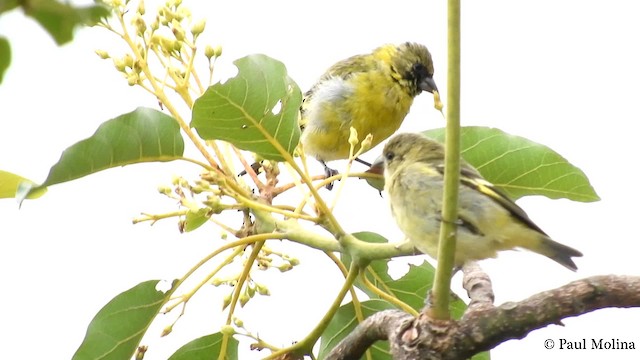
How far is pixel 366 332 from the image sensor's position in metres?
1.80

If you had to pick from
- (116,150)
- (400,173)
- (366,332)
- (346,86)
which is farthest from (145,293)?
(346,86)

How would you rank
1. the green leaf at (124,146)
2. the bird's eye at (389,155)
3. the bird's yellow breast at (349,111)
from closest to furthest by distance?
the green leaf at (124,146) → the bird's eye at (389,155) → the bird's yellow breast at (349,111)

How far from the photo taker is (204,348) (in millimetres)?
2111

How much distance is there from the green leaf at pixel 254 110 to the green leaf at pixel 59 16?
55.4 inches

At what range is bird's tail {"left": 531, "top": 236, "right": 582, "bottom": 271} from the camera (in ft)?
7.50

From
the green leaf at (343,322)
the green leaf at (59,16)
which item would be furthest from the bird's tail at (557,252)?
the green leaf at (59,16)

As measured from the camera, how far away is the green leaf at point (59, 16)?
1.47 feet

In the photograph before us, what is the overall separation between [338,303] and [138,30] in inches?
33.4

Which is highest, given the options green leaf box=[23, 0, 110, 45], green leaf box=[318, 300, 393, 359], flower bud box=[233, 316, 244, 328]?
green leaf box=[318, 300, 393, 359]

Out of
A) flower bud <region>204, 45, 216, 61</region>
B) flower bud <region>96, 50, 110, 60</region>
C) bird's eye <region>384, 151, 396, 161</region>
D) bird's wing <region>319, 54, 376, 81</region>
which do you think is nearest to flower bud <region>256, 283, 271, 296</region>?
flower bud <region>204, 45, 216, 61</region>

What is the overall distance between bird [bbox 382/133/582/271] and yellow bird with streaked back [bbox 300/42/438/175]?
1.92 metres

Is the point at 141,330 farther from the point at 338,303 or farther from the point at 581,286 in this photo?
the point at 581,286

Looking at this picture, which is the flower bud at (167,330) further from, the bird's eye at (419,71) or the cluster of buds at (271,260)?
the bird's eye at (419,71)

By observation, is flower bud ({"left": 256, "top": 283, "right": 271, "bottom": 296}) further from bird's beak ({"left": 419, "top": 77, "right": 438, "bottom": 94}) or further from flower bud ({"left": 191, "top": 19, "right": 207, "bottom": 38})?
bird's beak ({"left": 419, "top": 77, "right": 438, "bottom": 94})
